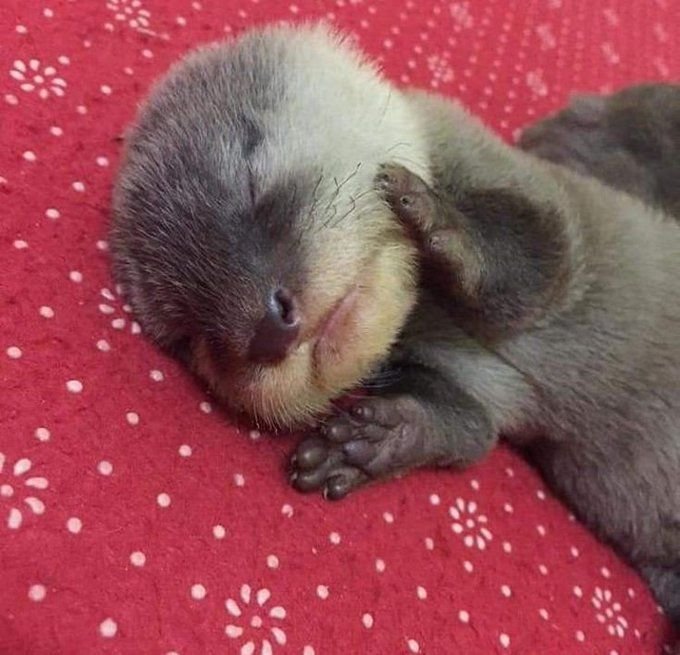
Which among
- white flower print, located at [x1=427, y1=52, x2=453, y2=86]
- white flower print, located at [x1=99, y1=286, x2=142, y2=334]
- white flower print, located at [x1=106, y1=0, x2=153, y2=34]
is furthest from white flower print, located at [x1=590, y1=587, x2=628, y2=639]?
white flower print, located at [x1=106, y1=0, x2=153, y2=34]

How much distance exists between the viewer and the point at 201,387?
1.34 meters

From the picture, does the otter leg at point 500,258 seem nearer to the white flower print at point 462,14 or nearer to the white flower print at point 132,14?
the white flower print at point 132,14

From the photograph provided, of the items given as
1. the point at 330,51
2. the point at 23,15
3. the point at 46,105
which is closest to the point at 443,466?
the point at 330,51

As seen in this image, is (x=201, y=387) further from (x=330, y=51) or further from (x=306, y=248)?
(x=330, y=51)

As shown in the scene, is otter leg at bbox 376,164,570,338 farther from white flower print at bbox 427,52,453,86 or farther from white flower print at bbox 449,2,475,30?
white flower print at bbox 449,2,475,30

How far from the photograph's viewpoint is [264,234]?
121 centimetres

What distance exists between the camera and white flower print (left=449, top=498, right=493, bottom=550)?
1.43m

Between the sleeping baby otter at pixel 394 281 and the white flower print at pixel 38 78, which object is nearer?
the sleeping baby otter at pixel 394 281

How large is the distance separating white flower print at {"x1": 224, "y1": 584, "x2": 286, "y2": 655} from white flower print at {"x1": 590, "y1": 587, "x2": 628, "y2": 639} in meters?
0.56

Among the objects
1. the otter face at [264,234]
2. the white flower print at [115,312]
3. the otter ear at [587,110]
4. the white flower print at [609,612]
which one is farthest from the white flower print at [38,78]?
the white flower print at [609,612]

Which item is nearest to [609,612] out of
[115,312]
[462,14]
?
[115,312]

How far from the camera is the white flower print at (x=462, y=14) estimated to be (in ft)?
7.35

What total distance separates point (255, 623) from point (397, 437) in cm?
33

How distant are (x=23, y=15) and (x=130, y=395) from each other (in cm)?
71
